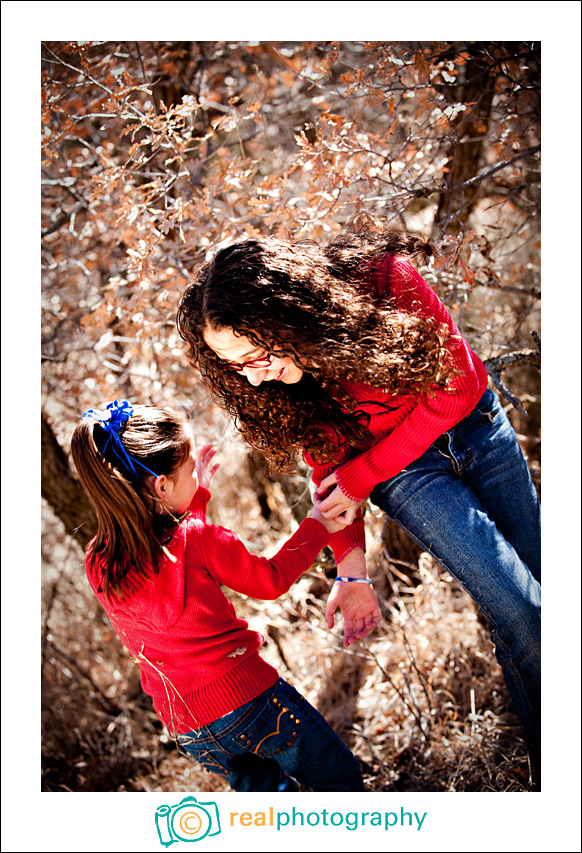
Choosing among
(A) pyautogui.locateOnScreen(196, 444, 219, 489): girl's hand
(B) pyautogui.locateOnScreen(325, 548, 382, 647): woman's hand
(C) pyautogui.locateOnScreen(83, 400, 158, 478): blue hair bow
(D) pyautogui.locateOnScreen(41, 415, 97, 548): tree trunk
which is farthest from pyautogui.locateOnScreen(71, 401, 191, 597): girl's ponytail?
(D) pyautogui.locateOnScreen(41, 415, 97, 548): tree trunk

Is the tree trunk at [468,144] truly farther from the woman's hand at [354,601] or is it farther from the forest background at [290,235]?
the woman's hand at [354,601]

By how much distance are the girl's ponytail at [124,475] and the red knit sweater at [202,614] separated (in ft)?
0.16

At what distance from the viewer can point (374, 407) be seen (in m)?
1.64

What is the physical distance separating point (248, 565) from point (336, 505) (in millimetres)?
279

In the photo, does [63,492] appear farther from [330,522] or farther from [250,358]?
[250,358]

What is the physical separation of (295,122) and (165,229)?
149 cm

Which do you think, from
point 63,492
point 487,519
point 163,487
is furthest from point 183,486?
point 63,492

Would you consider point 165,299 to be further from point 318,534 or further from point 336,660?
point 336,660

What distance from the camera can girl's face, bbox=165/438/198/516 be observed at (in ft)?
5.44

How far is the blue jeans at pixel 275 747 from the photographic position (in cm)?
168

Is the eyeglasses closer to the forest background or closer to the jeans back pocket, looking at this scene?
the forest background

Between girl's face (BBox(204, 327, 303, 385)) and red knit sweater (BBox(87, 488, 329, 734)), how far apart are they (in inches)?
16.6

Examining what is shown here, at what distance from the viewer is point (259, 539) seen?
9.97 ft
